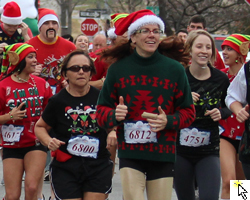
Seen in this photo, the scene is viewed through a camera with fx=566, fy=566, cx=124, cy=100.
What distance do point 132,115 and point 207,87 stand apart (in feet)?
4.67

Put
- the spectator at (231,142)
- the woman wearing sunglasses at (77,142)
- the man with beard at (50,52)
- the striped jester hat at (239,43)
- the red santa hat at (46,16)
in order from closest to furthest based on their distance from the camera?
the woman wearing sunglasses at (77,142) < the spectator at (231,142) < the striped jester hat at (239,43) < the man with beard at (50,52) < the red santa hat at (46,16)

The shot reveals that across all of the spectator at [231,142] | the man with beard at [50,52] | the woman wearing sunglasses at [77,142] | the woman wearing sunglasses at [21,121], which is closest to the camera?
the woman wearing sunglasses at [77,142]

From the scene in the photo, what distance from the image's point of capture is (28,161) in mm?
6102

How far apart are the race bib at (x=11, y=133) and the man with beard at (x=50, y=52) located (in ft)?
4.85

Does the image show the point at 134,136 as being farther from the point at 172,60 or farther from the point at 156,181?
the point at 172,60

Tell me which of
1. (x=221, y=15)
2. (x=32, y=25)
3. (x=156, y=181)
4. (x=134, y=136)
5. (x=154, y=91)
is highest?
(x=221, y=15)

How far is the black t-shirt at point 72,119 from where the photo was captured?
530cm

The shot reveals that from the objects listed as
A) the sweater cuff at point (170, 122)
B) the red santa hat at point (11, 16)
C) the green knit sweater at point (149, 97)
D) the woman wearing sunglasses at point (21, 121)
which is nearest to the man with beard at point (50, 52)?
the red santa hat at point (11, 16)

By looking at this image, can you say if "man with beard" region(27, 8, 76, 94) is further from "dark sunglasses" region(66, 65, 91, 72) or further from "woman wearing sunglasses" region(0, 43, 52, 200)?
"dark sunglasses" region(66, 65, 91, 72)

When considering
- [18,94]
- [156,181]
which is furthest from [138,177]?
[18,94]

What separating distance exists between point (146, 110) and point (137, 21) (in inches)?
31.0

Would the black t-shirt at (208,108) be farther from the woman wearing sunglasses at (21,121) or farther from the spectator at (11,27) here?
the spectator at (11,27)

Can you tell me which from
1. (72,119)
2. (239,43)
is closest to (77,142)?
(72,119)

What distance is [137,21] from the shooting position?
483 centimetres
